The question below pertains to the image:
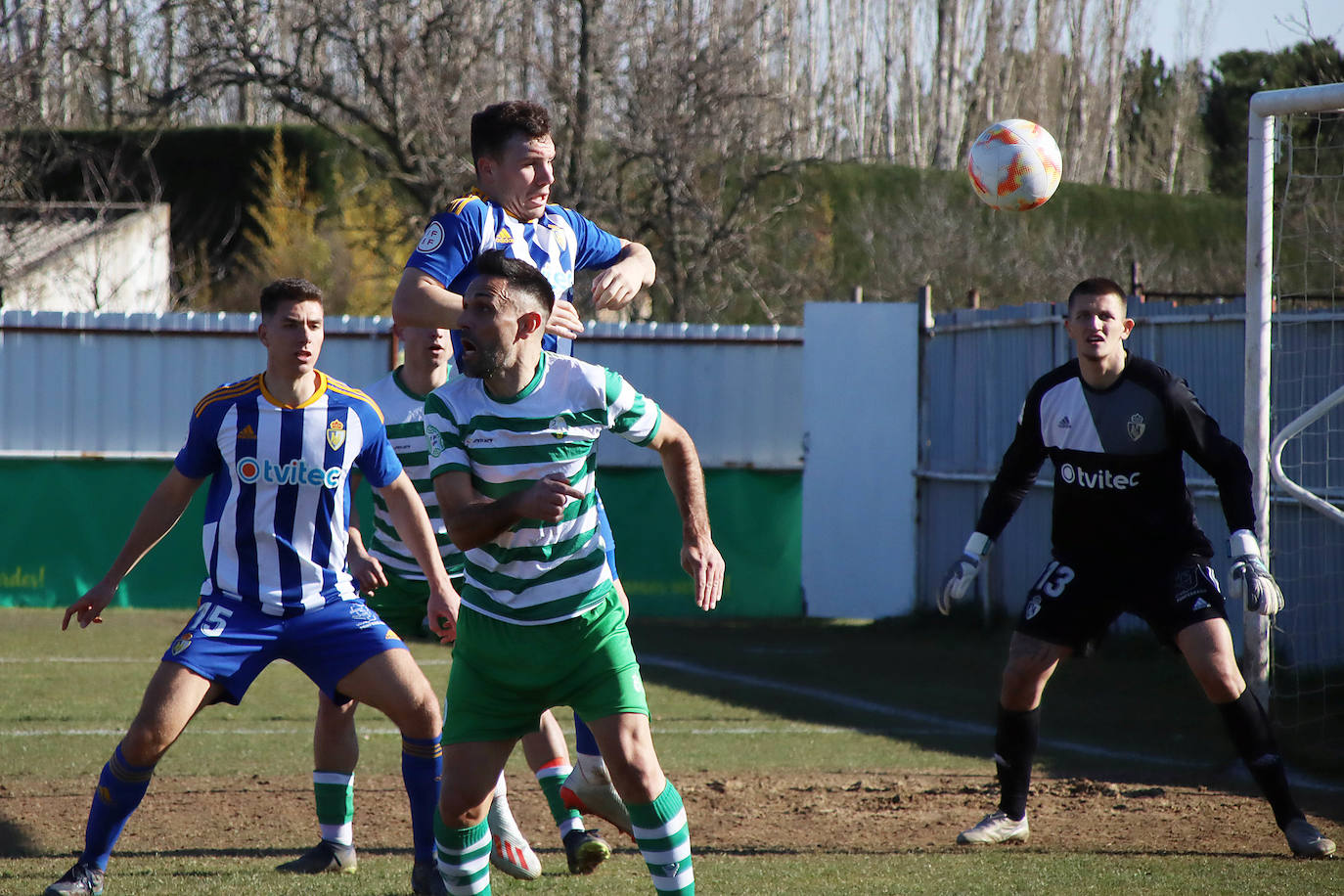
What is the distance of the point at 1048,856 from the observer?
5.57m

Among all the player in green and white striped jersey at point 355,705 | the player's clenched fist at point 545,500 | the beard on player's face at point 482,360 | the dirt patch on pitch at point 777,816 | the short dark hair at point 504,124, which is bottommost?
the dirt patch on pitch at point 777,816

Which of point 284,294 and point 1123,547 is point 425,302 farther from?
point 1123,547

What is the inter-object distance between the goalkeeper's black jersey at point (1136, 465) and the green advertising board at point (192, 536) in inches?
338

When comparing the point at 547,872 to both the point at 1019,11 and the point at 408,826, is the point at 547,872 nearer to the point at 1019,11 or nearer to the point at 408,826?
the point at 408,826

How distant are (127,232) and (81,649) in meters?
14.6

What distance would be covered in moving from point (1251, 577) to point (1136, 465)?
63 cm

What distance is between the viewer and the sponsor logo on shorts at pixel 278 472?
4922 mm

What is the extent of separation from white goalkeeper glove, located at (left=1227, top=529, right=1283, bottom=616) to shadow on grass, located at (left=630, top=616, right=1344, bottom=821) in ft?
5.10

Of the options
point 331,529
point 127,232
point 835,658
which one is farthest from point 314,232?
point 331,529

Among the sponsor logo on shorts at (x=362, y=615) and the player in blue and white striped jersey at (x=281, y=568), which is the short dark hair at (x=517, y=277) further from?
the sponsor logo on shorts at (x=362, y=615)

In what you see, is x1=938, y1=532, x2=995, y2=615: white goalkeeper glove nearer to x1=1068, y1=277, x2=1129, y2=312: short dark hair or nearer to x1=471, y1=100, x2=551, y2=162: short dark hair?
x1=1068, y1=277, x2=1129, y2=312: short dark hair

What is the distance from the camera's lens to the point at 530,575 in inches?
156

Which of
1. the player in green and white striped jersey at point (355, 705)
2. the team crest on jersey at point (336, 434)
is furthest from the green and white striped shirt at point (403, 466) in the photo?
A: the team crest on jersey at point (336, 434)

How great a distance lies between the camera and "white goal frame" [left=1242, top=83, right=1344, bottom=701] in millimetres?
7500
